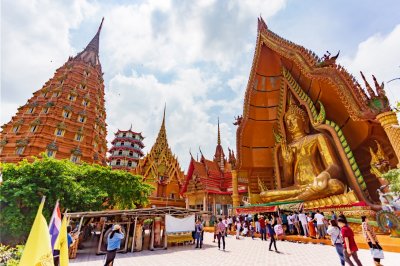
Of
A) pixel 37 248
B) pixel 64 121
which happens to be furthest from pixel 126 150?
pixel 37 248

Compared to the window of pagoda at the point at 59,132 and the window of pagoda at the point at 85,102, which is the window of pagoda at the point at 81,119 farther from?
the window of pagoda at the point at 59,132

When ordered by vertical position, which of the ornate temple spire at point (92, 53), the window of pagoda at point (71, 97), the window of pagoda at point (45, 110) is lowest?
the window of pagoda at point (45, 110)

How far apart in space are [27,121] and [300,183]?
30.6m

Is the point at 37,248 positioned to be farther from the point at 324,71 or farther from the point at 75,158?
the point at 75,158

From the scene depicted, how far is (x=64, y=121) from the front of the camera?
28.5m

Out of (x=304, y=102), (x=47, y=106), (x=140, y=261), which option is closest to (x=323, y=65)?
(x=304, y=102)

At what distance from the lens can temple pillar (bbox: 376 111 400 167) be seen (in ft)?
27.1

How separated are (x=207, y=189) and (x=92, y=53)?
1296 inches

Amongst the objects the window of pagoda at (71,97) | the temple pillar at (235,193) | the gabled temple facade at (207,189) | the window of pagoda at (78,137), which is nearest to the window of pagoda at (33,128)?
the window of pagoda at (78,137)

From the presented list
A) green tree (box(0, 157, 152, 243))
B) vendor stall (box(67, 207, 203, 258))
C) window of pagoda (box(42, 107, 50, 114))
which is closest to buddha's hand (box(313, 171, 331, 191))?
vendor stall (box(67, 207, 203, 258))

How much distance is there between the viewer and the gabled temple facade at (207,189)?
24.2 meters

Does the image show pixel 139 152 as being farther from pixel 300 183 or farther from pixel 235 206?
pixel 300 183

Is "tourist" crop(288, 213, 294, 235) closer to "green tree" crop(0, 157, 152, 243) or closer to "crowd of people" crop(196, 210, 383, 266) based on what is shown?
"crowd of people" crop(196, 210, 383, 266)

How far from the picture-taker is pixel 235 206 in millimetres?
16359
